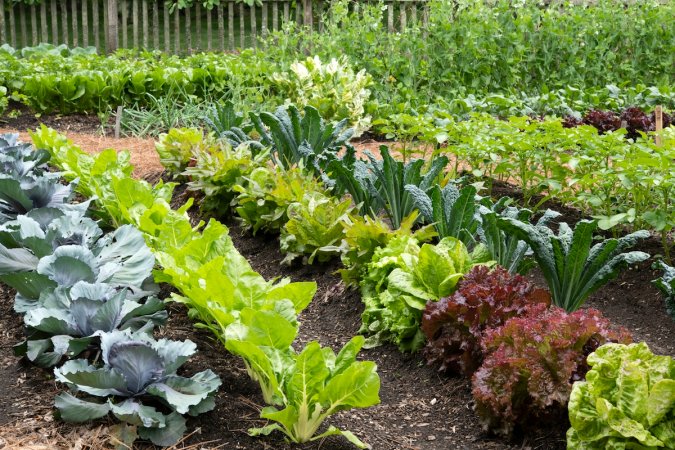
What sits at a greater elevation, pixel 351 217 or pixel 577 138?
pixel 577 138

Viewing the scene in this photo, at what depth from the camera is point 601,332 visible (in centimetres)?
308

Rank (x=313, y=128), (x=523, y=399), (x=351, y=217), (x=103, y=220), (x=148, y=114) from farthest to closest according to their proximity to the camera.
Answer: (x=148, y=114) → (x=313, y=128) → (x=103, y=220) → (x=351, y=217) → (x=523, y=399)

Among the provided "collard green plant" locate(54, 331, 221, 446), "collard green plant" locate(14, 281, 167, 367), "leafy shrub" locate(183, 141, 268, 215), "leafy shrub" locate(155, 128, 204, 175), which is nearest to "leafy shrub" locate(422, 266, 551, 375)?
"collard green plant" locate(54, 331, 221, 446)

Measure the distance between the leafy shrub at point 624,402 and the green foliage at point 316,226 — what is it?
2079mm

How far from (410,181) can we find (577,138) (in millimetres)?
991

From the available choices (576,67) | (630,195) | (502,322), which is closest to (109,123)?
(576,67)

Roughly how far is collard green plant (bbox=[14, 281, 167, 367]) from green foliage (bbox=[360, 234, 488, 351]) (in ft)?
3.81

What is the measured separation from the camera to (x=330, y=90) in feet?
27.3

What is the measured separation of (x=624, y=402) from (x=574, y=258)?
3.26 ft

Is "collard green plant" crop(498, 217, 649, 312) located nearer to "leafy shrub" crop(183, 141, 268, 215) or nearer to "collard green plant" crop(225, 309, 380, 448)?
"collard green plant" crop(225, 309, 380, 448)

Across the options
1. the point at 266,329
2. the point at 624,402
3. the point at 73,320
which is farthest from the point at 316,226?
the point at 624,402

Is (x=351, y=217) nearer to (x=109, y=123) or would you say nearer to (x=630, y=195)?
(x=630, y=195)

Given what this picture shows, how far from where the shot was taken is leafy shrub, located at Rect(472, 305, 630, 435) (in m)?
2.90

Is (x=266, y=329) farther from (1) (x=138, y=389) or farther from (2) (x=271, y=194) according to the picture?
(2) (x=271, y=194)
